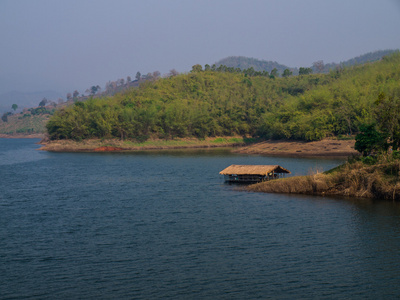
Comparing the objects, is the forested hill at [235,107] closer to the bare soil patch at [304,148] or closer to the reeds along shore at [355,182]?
the bare soil patch at [304,148]

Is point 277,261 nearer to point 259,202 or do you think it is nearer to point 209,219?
point 209,219

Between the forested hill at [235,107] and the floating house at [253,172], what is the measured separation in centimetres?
3733

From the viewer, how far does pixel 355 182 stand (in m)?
37.9

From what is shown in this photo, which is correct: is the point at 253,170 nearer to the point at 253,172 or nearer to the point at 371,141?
the point at 253,172

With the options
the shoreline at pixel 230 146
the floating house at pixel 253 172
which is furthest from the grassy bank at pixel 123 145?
the floating house at pixel 253 172

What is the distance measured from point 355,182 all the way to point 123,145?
88295 millimetres

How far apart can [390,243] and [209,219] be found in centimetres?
1286

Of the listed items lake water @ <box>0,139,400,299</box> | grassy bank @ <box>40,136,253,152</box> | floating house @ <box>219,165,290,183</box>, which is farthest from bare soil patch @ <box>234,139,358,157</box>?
lake water @ <box>0,139,400,299</box>

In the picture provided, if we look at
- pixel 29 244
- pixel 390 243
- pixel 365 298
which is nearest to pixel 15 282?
pixel 29 244

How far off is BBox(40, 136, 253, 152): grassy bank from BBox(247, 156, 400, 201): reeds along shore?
8040 cm

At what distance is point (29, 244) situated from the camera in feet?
87.4

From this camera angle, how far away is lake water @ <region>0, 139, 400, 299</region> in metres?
19.8

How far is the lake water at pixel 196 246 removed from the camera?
19844 mm

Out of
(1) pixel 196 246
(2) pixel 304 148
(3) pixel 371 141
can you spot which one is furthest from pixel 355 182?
(2) pixel 304 148
